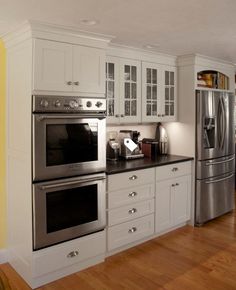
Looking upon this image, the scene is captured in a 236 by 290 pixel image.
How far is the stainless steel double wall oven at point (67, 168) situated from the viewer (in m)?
2.57

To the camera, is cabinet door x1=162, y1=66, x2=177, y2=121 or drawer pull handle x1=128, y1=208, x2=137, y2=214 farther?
cabinet door x1=162, y1=66, x2=177, y2=121

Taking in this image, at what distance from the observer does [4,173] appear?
3.06 metres

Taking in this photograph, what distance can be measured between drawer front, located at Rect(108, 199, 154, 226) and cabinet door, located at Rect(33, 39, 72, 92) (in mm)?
1322

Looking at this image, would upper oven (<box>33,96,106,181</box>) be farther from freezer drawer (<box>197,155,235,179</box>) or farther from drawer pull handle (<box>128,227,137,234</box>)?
freezer drawer (<box>197,155,235,179</box>)

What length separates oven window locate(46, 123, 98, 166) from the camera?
8.63ft

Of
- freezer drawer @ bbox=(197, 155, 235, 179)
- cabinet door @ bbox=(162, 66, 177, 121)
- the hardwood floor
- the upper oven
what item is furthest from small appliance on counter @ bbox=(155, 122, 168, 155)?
the upper oven

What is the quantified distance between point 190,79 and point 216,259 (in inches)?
86.1

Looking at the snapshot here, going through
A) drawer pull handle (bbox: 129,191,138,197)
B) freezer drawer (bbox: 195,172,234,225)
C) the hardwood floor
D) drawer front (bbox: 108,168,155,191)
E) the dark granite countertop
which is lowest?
the hardwood floor

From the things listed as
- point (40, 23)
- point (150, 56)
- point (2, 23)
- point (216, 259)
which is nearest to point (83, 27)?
point (40, 23)

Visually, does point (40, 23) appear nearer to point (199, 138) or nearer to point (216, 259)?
point (199, 138)

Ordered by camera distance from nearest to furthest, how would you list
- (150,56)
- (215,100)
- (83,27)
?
1. (83,27)
2. (150,56)
3. (215,100)

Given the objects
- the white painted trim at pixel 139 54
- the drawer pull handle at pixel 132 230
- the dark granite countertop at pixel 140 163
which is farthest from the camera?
the white painted trim at pixel 139 54

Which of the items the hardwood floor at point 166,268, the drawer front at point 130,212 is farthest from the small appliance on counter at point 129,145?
the hardwood floor at point 166,268

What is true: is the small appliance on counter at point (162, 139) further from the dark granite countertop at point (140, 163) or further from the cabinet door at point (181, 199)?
the cabinet door at point (181, 199)
